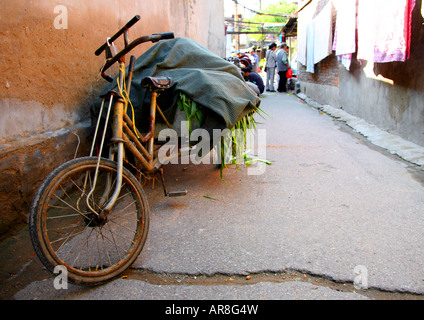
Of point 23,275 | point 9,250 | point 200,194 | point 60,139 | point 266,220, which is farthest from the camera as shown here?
point 200,194

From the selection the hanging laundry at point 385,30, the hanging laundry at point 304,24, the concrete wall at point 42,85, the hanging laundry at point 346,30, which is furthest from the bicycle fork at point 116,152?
the hanging laundry at point 304,24

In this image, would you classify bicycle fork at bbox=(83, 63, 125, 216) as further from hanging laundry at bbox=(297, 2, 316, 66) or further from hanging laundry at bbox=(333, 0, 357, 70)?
hanging laundry at bbox=(297, 2, 316, 66)

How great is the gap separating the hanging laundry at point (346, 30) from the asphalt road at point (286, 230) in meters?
3.31

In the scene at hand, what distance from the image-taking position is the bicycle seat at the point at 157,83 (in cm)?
269

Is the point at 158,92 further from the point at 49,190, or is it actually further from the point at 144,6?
the point at 144,6

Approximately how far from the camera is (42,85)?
294 cm

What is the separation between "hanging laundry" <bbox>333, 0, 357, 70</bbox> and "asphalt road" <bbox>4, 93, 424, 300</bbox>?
10.9ft

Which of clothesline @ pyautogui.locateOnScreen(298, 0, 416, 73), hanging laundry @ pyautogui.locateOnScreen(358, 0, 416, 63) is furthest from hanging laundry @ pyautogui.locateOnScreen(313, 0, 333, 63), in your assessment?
hanging laundry @ pyautogui.locateOnScreen(358, 0, 416, 63)

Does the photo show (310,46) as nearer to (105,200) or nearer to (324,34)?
(324,34)

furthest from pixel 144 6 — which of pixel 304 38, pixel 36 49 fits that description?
pixel 304 38

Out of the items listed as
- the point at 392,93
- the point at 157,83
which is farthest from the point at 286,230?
the point at 392,93

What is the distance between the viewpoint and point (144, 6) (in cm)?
525

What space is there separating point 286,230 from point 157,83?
59.9 inches
